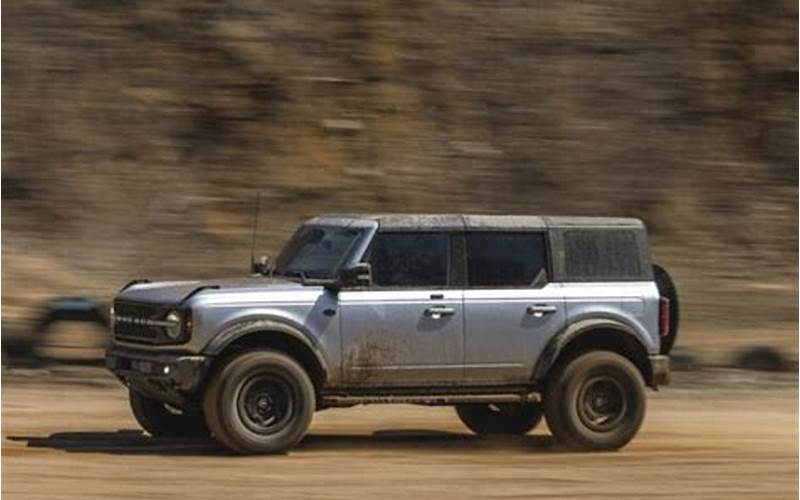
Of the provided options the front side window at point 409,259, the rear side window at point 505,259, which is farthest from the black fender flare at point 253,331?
the rear side window at point 505,259

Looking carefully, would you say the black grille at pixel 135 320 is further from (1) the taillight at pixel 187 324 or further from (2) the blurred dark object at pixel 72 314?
(2) the blurred dark object at pixel 72 314

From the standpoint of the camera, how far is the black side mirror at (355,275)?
472 inches

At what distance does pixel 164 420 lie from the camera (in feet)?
42.2

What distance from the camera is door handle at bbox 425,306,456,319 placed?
1227 centimetres

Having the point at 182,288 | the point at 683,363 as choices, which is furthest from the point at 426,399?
the point at 683,363

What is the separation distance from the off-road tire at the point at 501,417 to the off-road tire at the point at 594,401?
0.94 meters

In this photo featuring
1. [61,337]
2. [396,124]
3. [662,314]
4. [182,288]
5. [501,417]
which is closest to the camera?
[182,288]

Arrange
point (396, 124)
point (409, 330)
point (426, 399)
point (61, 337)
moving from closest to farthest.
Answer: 1. point (409, 330)
2. point (426, 399)
3. point (61, 337)
4. point (396, 124)

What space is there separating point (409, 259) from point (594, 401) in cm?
189

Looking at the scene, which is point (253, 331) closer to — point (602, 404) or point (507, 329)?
point (507, 329)

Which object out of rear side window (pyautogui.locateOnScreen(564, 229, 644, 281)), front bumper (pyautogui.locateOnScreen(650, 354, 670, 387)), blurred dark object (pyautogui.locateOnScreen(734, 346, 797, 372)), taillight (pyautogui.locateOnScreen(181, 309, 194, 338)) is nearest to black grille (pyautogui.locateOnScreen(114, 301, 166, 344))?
taillight (pyautogui.locateOnScreen(181, 309, 194, 338))

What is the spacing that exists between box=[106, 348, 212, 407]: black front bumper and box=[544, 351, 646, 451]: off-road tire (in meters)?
2.80

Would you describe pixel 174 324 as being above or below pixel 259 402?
above

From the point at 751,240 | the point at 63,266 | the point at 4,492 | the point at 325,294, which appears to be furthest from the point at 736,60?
the point at 4,492
